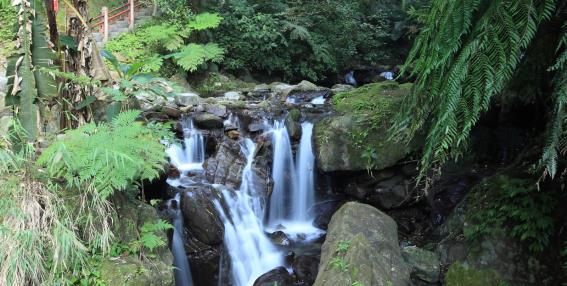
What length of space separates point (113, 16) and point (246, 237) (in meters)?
9.75

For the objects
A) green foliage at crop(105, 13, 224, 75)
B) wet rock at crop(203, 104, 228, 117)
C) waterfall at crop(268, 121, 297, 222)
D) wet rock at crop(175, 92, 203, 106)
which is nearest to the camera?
waterfall at crop(268, 121, 297, 222)

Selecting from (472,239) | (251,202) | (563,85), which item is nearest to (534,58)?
(563,85)

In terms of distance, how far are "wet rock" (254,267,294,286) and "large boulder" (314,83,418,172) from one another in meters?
1.73

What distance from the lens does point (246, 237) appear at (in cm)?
637

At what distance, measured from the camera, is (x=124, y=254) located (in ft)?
12.5

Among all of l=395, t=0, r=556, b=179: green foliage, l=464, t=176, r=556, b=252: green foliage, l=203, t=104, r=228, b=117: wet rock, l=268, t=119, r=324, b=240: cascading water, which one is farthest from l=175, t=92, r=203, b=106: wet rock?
l=395, t=0, r=556, b=179: green foliage

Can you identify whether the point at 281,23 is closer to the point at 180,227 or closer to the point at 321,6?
the point at 321,6

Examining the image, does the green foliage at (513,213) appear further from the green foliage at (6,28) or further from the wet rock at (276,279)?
the green foliage at (6,28)

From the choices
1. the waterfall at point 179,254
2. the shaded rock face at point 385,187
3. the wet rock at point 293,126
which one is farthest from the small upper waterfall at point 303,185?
the waterfall at point 179,254

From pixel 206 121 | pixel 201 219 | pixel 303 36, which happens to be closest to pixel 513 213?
pixel 201 219

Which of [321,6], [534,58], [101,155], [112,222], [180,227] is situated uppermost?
[321,6]

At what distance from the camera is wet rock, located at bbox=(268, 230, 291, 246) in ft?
21.1

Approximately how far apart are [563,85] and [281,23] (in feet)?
36.0

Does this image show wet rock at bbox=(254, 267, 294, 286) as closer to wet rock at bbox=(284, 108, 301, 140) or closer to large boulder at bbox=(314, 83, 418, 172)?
large boulder at bbox=(314, 83, 418, 172)
